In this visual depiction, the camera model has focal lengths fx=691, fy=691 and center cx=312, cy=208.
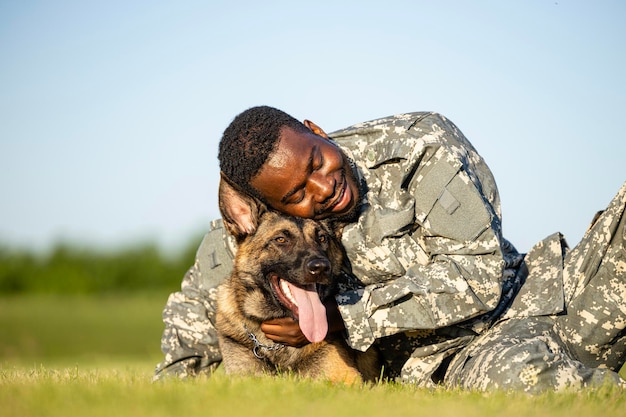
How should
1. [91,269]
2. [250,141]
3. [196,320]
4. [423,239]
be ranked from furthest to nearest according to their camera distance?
[91,269] < [196,320] < [423,239] < [250,141]

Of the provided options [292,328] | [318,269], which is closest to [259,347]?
[292,328]

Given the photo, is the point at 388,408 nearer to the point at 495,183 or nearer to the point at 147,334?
the point at 495,183

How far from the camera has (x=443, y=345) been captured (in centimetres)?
532

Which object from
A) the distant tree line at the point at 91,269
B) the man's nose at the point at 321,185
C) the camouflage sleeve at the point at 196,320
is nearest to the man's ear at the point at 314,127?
the man's nose at the point at 321,185

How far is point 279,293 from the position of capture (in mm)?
5234

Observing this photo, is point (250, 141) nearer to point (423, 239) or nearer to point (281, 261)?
point (281, 261)

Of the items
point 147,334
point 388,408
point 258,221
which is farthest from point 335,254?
point 147,334

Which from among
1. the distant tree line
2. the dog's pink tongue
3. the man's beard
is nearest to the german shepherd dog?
the dog's pink tongue

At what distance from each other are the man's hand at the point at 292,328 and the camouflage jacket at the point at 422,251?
0.74 feet

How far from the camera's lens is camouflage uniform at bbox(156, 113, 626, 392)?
187 inches

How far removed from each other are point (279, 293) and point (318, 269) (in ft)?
1.83

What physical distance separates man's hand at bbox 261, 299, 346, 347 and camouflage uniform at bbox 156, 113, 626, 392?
0.65ft

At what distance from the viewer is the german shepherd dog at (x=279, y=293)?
16.4ft

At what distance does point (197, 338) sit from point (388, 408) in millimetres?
3164
